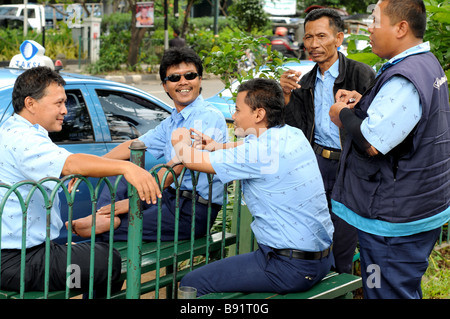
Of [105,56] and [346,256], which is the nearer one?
[346,256]

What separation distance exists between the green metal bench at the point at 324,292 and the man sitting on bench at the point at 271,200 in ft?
0.10

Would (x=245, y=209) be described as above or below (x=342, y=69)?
below

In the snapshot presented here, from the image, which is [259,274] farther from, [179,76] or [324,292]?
[179,76]

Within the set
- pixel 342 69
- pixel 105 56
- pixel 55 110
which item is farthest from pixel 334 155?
pixel 105 56

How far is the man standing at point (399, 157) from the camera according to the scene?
2.83 metres

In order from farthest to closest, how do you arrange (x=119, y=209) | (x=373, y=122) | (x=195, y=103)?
1. (x=195, y=103)
2. (x=119, y=209)
3. (x=373, y=122)

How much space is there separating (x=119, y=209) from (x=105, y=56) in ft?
49.3

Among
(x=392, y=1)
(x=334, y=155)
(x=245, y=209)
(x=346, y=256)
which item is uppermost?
(x=392, y=1)

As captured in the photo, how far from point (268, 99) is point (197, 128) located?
0.72 m

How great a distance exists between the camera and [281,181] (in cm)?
307

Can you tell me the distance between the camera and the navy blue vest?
2.87 meters

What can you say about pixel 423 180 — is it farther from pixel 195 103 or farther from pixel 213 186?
pixel 195 103

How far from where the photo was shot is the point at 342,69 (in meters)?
3.95

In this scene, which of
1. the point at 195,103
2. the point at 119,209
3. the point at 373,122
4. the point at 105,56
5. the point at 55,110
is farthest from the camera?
the point at 105,56
